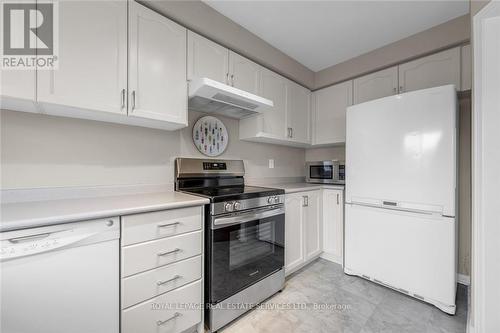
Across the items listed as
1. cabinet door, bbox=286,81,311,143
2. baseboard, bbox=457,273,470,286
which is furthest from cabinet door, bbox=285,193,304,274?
baseboard, bbox=457,273,470,286

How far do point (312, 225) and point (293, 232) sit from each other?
0.37 metres

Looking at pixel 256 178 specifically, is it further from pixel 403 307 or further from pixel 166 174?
pixel 403 307

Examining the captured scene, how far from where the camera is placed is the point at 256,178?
2475 millimetres

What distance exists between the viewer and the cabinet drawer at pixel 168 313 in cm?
110

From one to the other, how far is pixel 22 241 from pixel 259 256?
55.1 inches

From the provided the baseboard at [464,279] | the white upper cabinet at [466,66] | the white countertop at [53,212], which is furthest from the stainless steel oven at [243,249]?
the white upper cabinet at [466,66]

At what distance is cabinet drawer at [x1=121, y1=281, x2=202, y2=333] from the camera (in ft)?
3.61

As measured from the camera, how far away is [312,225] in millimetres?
2311

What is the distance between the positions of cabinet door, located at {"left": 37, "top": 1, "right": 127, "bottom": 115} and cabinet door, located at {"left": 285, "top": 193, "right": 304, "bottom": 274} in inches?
64.5

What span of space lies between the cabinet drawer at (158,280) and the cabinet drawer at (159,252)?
4 centimetres

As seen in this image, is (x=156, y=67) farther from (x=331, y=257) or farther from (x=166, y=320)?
(x=331, y=257)

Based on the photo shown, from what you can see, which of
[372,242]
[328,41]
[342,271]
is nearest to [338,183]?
[372,242]

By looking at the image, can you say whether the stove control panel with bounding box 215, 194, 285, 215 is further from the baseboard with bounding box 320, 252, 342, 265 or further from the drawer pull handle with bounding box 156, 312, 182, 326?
the baseboard with bounding box 320, 252, 342, 265

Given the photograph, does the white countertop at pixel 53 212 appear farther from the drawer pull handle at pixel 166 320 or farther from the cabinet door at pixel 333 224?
the cabinet door at pixel 333 224
